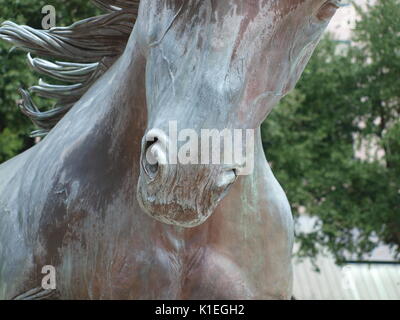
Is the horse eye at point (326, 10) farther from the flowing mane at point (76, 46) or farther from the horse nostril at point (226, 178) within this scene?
the flowing mane at point (76, 46)

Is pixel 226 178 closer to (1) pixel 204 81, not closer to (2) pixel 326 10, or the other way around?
(1) pixel 204 81

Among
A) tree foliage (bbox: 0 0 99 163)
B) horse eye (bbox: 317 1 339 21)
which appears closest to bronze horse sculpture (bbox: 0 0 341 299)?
horse eye (bbox: 317 1 339 21)

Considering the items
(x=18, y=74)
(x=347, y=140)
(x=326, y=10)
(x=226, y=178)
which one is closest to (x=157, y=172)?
(x=226, y=178)

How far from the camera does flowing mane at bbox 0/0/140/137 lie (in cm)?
238

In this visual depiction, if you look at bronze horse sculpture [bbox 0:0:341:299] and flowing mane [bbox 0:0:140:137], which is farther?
flowing mane [bbox 0:0:140:137]

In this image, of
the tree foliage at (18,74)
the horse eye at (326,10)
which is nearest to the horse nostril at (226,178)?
the horse eye at (326,10)

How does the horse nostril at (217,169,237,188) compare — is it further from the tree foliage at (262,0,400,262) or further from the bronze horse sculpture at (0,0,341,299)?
the tree foliage at (262,0,400,262)

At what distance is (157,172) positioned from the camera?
1605 millimetres

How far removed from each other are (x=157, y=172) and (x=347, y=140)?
7.83 m

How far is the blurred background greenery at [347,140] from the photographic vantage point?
8.64 meters

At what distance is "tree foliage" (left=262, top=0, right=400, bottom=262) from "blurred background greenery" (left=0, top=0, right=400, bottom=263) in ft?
0.03

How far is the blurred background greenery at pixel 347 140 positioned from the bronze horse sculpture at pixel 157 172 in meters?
6.23
